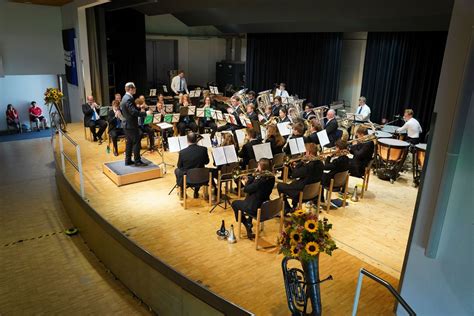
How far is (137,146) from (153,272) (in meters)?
3.95

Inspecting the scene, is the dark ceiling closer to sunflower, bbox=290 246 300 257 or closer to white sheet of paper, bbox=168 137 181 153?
white sheet of paper, bbox=168 137 181 153

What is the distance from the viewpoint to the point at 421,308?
13.9ft

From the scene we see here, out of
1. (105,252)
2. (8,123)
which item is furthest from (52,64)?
(105,252)

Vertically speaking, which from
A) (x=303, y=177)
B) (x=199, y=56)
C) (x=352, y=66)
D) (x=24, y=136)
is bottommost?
(x=24, y=136)

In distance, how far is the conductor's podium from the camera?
8.18 metres

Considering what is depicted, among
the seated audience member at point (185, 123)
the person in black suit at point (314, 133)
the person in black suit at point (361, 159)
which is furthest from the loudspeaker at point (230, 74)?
the person in black suit at point (361, 159)

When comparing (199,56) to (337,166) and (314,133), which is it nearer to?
(314,133)

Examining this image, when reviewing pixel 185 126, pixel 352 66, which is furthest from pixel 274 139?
pixel 352 66

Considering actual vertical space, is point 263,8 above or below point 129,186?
above

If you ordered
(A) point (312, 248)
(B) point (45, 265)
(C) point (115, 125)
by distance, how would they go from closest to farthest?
(A) point (312, 248)
(B) point (45, 265)
(C) point (115, 125)

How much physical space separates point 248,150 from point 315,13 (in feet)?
18.7

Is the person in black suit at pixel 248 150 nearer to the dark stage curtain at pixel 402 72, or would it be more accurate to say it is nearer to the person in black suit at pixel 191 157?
the person in black suit at pixel 191 157

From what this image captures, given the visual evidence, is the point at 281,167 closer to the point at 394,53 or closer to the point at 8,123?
the point at 394,53

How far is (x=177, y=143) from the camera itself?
755 centimetres
